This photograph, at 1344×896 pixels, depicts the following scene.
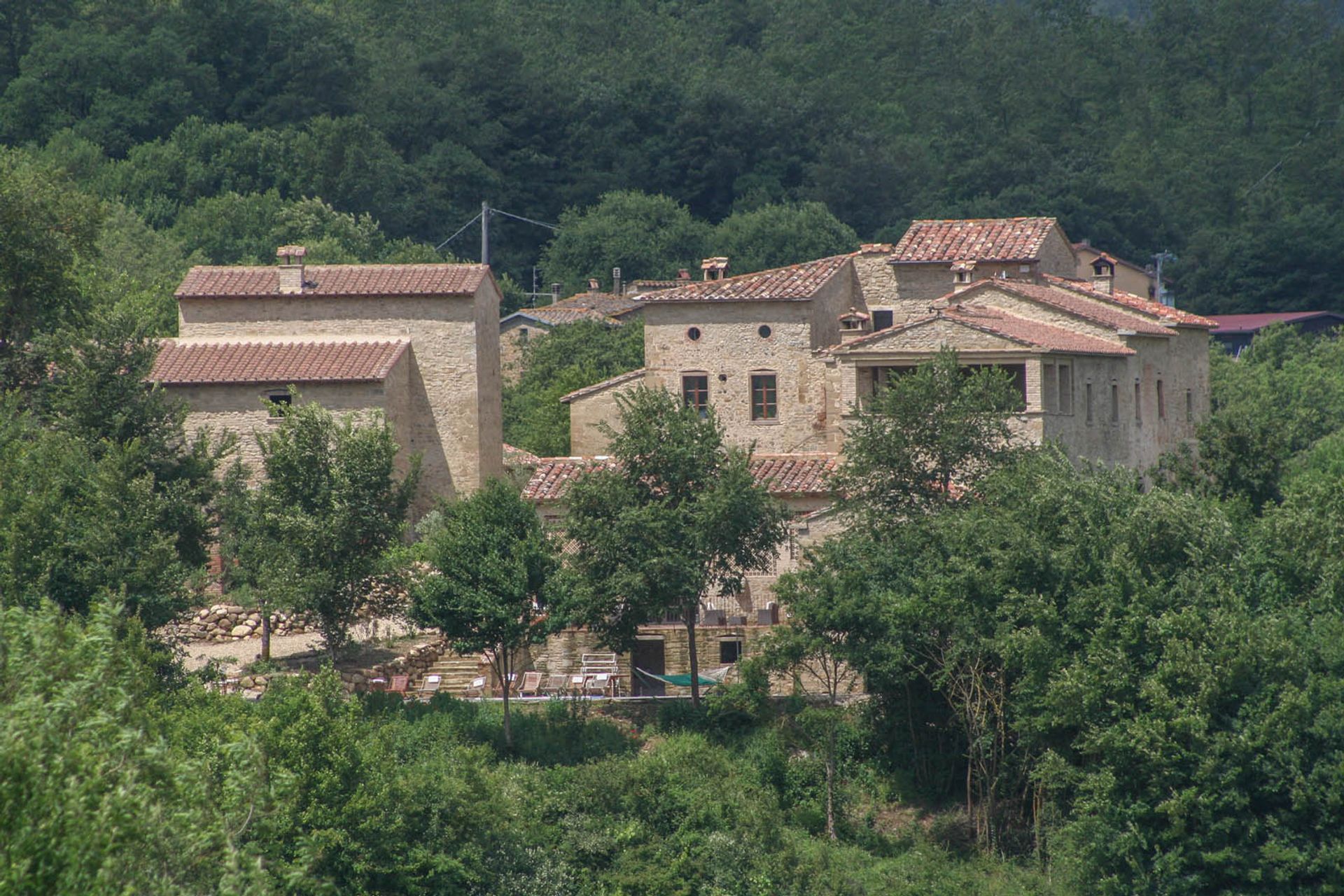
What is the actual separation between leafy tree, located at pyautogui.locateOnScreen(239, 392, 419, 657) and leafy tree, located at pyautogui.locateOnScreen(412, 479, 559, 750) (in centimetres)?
105

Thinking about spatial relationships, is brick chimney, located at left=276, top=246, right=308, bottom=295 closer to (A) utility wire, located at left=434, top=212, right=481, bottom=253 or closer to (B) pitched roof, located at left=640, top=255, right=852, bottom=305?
(B) pitched roof, located at left=640, top=255, right=852, bottom=305

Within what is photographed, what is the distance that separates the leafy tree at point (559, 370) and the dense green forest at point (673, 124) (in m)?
8.31

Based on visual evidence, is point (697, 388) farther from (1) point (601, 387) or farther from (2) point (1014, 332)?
(2) point (1014, 332)

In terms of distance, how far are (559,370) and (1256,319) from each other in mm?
39955

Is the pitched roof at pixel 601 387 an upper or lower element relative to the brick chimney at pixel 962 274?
lower

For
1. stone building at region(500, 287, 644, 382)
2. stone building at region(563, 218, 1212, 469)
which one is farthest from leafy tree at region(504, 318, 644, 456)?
stone building at region(563, 218, 1212, 469)

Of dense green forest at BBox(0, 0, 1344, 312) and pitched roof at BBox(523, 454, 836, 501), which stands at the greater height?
dense green forest at BBox(0, 0, 1344, 312)

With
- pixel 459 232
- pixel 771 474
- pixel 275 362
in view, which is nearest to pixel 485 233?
pixel 459 232

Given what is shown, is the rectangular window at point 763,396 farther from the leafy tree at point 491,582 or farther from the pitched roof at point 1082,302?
the leafy tree at point 491,582

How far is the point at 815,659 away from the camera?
31.8 meters

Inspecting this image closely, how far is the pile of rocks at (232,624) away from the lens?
3391 cm

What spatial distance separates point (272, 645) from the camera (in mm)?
33438

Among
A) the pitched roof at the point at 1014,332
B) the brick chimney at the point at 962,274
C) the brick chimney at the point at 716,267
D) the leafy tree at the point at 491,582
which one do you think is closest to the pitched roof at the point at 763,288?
the pitched roof at the point at 1014,332

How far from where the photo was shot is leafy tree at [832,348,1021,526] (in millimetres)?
32031
